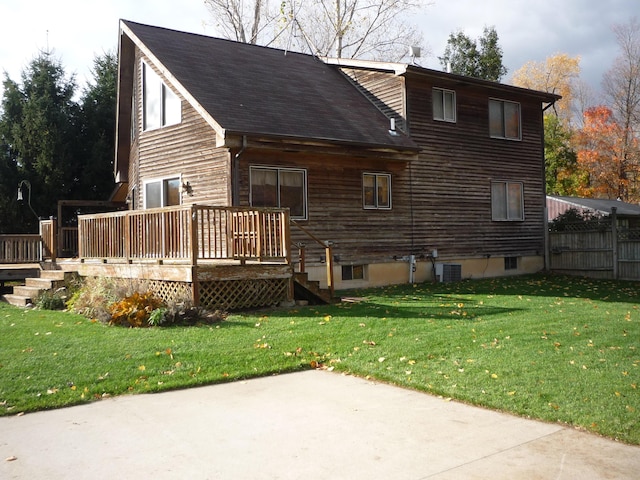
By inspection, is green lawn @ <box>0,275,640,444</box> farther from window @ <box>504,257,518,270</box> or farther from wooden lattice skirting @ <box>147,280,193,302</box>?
window @ <box>504,257,518,270</box>

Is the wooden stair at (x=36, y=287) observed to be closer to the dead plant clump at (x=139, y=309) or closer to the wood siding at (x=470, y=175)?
the dead plant clump at (x=139, y=309)

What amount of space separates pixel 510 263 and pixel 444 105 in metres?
5.96

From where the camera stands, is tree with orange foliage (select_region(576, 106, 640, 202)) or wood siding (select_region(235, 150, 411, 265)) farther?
tree with orange foliage (select_region(576, 106, 640, 202))

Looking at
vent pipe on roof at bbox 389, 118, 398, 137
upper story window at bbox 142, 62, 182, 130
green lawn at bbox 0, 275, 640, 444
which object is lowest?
green lawn at bbox 0, 275, 640, 444

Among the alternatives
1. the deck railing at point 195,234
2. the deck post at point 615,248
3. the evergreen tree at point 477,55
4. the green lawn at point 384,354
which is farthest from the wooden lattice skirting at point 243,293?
the evergreen tree at point 477,55

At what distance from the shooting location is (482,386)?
6.27 meters

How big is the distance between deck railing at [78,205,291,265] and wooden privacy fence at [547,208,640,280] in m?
12.8

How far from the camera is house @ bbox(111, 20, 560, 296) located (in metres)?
15.4

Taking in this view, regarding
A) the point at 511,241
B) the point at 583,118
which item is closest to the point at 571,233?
the point at 511,241

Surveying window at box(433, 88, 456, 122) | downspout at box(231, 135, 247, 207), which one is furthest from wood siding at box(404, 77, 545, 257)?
downspout at box(231, 135, 247, 207)

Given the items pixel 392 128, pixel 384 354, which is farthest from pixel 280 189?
pixel 384 354

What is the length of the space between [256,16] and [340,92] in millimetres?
15151

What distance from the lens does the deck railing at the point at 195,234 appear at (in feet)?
37.6

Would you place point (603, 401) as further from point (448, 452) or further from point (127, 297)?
point (127, 297)
